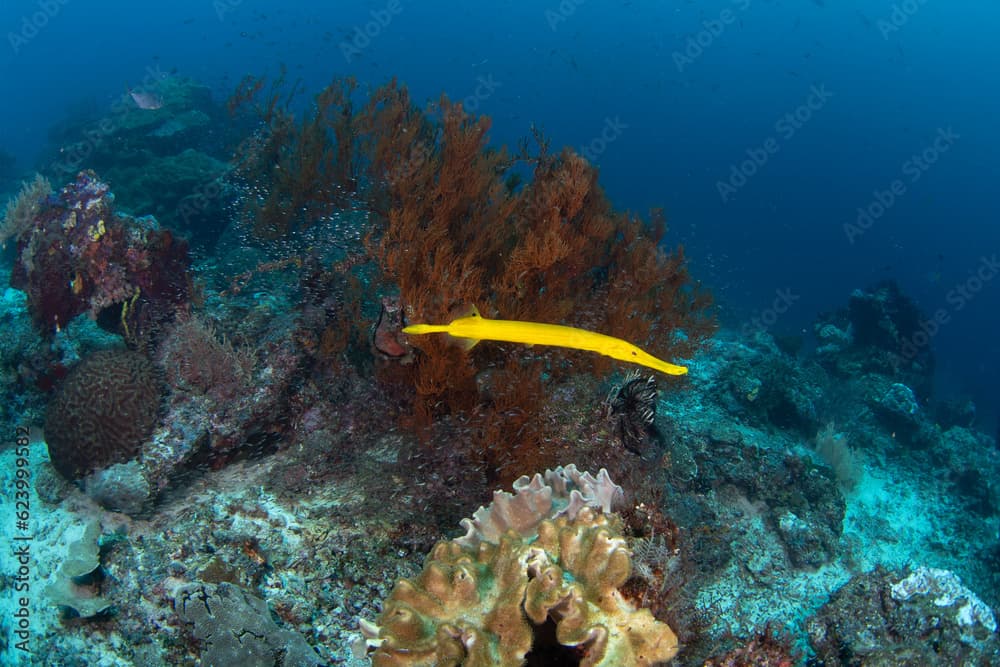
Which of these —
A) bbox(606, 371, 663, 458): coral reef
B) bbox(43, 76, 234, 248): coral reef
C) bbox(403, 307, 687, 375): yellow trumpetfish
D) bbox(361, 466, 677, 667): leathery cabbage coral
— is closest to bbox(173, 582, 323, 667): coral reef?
bbox(361, 466, 677, 667): leathery cabbage coral

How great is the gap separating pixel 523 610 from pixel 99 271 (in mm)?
7316

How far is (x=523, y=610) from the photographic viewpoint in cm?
240

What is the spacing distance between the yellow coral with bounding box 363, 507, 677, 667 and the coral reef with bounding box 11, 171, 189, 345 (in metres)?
5.85

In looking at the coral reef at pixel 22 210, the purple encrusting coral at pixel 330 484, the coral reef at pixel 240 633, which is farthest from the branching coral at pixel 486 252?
the coral reef at pixel 22 210

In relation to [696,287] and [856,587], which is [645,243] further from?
[856,587]

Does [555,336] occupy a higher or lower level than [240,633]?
higher

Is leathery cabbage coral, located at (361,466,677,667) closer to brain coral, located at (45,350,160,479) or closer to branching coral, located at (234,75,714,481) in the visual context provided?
branching coral, located at (234,75,714,481)

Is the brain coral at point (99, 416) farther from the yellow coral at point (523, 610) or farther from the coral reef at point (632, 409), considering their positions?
the coral reef at point (632, 409)

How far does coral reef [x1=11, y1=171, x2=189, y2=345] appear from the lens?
6.80m

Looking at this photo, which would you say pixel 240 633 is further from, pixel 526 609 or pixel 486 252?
pixel 486 252

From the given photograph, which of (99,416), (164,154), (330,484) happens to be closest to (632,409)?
(330,484)

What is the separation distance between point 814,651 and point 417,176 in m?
7.14

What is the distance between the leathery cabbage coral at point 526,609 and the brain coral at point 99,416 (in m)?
4.17

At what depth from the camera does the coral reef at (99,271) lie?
680cm
